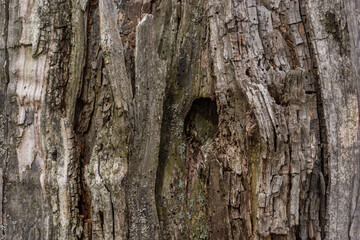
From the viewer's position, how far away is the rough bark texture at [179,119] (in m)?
1.67

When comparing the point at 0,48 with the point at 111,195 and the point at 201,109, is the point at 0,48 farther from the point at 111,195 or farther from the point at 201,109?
the point at 201,109

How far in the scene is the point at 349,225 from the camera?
1703mm

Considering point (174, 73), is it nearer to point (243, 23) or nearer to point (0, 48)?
point (243, 23)

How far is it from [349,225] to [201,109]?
942mm

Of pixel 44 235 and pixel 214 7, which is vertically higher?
pixel 214 7

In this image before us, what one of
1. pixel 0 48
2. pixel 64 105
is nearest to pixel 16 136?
pixel 64 105

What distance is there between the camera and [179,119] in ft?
6.15

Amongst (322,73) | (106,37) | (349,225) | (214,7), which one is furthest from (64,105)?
(349,225)

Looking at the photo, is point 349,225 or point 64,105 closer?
point 349,225

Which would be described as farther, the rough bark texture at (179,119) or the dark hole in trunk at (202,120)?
the dark hole in trunk at (202,120)

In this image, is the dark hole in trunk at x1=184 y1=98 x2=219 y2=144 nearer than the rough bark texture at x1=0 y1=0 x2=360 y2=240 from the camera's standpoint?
No

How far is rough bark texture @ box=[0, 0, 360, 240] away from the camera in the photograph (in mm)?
1671

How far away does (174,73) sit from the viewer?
190 centimetres

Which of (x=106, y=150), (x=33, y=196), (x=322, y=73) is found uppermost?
(x=322, y=73)
